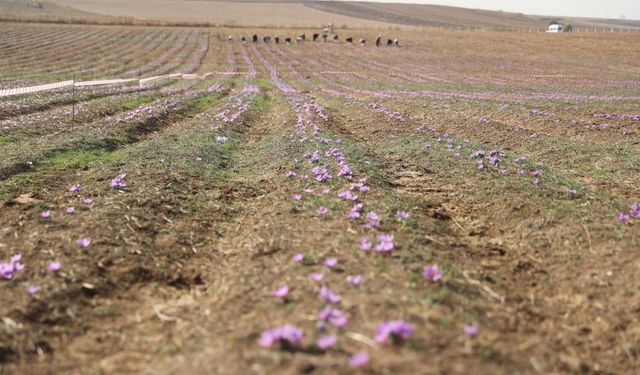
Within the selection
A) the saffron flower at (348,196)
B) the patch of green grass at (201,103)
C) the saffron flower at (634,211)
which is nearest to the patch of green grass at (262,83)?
the patch of green grass at (201,103)

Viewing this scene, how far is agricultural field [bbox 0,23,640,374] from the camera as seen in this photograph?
3703 millimetres

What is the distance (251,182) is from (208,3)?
14441 centimetres

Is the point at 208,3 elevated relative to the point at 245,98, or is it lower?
elevated

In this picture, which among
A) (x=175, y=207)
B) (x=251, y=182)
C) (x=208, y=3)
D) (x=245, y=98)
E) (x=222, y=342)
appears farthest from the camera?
(x=208, y=3)

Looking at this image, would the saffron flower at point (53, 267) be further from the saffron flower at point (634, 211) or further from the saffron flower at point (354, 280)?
the saffron flower at point (634, 211)

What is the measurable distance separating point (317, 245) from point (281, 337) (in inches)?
80.7

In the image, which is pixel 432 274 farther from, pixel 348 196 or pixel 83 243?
pixel 83 243

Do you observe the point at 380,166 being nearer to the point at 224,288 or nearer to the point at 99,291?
the point at 224,288

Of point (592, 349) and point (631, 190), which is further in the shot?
point (631, 190)

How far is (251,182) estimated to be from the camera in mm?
8891

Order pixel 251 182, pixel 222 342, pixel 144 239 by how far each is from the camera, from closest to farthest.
→ pixel 222 342
pixel 144 239
pixel 251 182

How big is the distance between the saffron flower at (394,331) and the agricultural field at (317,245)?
0.6 inches

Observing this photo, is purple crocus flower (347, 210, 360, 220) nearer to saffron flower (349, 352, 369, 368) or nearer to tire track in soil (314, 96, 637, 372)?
tire track in soil (314, 96, 637, 372)

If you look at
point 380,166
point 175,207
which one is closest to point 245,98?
point 380,166
